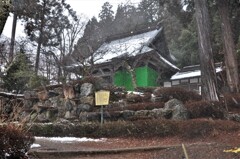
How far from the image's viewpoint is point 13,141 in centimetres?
642

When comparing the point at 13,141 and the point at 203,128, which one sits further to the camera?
the point at 203,128

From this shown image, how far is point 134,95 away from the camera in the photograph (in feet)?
53.3

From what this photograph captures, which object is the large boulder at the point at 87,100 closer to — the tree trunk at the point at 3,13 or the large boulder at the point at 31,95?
the large boulder at the point at 31,95

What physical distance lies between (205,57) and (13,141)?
33.6ft

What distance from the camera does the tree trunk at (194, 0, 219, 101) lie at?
14.2 metres

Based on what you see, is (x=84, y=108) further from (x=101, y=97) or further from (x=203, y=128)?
(x=203, y=128)

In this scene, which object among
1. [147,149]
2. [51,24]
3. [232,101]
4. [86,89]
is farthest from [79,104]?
[51,24]

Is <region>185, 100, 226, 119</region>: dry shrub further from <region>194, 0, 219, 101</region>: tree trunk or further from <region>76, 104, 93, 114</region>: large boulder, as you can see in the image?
<region>76, 104, 93, 114</region>: large boulder

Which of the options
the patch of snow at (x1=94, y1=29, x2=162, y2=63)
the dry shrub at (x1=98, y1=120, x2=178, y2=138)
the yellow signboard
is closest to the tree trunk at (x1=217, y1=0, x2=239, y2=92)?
the patch of snow at (x1=94, y1=29, x2=162, y2=63)

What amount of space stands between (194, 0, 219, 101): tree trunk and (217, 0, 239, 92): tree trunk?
441 cm

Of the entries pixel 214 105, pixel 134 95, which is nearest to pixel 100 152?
pixel 214 105

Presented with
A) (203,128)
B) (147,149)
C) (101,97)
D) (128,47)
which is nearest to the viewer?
(147,149)

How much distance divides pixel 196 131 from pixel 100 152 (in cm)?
353

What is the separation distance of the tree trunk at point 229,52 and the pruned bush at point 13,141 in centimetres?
1407
